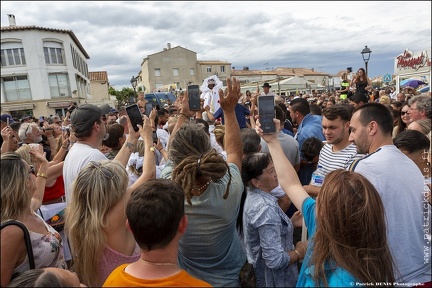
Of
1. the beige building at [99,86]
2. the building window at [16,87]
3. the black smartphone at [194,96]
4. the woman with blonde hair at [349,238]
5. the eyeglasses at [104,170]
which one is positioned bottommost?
the woman with blonde hair at [349,238]

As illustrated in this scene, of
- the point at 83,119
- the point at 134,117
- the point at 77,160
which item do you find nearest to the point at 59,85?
the point at 83,119

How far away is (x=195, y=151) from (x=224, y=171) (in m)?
0.28

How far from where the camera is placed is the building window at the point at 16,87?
25461mm

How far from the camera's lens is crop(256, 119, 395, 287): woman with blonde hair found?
132cm

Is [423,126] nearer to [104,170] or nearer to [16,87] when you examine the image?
[104,170]

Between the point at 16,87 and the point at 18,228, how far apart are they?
100ft

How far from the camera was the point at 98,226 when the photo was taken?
5.82 ft

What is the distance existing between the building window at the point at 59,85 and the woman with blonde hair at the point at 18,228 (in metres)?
31.8

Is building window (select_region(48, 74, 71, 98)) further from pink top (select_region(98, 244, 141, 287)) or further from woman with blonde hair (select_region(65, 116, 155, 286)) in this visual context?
pink top (select_region(98, 244, 141, 287))

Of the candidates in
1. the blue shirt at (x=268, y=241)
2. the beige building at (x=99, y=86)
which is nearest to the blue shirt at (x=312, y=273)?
the blue shirt at (x=268, y=241)

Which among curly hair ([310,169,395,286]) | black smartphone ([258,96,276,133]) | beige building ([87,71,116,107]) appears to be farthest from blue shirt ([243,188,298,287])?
beige building ([87,71,116,107])

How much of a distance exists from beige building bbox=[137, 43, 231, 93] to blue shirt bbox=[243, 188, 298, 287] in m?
50.5

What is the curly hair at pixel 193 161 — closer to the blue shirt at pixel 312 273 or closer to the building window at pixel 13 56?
the blue shirt at pixel 312 273

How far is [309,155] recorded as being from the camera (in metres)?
3.78
